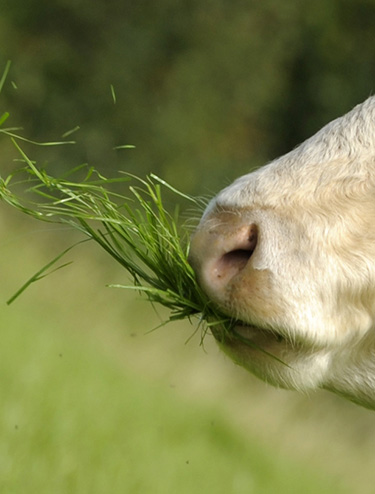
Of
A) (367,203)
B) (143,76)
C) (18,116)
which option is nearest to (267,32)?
(143,76)

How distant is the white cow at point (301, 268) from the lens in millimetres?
2180

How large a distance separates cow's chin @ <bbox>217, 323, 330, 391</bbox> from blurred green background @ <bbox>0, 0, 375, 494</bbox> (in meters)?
1.04

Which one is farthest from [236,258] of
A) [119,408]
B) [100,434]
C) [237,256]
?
[119,408]

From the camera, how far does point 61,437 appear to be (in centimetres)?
369

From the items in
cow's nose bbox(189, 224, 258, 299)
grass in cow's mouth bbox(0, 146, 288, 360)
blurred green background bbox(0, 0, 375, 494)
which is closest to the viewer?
cow's nose bbox(189, 224, 258, 299)

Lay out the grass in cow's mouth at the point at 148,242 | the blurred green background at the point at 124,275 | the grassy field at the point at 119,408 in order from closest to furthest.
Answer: the grass in cow's mouth at the point at 148,242 → the grassy field at the point at 119,408 → the blurred green background at the point at 124,275

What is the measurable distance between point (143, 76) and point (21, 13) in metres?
2.11

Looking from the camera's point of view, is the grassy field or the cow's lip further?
the grassy field

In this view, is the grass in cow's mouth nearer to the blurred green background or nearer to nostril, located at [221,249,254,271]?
nostril, located at [221,249,254,271]

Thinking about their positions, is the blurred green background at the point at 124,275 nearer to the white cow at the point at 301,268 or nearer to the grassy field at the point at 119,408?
the grassy field at the point at 119,408

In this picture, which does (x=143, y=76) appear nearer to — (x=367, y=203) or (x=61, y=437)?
(x=61, y=437)

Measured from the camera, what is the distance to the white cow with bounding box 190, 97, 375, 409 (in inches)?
85.8

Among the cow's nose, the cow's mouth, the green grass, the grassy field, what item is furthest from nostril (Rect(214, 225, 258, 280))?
the green grass

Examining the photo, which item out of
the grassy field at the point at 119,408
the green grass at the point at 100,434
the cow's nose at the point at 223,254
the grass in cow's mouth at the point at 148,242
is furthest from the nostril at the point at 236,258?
the green grass at the point at 100,434
